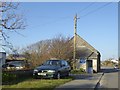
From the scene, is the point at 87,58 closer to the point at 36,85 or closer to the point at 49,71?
the point at 49,71

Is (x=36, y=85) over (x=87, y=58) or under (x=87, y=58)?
under

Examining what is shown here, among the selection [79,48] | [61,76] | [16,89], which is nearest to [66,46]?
[79,48]

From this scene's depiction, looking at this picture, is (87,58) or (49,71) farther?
(87,58)

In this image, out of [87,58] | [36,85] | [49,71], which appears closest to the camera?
[36,85]

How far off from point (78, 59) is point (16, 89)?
136 ft

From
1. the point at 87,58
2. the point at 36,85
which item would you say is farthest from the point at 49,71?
the point at 87,58

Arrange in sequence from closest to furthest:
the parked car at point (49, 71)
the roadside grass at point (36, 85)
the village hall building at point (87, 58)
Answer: the roadside grass at point (36, 85), the parked car at point (49, 71), the village hall building at point (87, 58)

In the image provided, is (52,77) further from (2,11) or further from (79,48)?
(79,48)

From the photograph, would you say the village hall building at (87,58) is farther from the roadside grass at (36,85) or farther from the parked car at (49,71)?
the roadside grass at (36,85)

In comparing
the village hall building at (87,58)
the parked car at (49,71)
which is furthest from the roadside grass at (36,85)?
the village hall building at (87,58)

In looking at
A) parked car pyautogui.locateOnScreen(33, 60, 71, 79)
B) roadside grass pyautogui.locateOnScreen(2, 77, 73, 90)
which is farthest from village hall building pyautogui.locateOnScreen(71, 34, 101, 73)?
roadside grass pyautogui.locateOnScreen(2, 77, 73, 90)

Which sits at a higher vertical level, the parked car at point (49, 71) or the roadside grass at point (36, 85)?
the parked car at point (49, 71)

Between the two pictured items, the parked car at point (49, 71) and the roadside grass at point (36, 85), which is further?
the parked car at point (49, 71)

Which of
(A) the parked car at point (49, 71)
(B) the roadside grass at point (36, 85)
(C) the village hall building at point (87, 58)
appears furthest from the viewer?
(C) the village hall building at point (87, 58)
